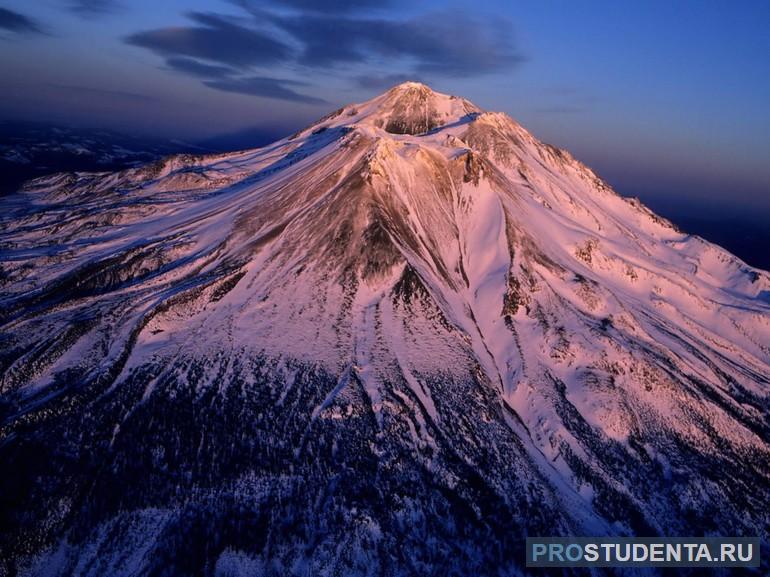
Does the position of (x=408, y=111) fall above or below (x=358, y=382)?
above

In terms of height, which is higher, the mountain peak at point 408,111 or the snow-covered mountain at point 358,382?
the mountain peak at point 408,111

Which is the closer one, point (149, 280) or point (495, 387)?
point (495, 387)

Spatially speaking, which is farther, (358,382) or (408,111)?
(408,111)

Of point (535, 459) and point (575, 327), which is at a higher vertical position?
point (575, 327)

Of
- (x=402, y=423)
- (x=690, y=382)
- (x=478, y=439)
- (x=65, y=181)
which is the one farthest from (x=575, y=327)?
(x=65, y=181)

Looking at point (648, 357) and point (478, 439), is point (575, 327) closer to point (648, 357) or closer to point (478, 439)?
point (648, 357)

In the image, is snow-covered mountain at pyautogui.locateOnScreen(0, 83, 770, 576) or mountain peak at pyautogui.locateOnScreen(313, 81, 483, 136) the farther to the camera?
mountain peak at pyautogui.locateOnScreen(313, 81, 483, 136)

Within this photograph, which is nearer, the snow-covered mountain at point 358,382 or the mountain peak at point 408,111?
the snow-covered mountain at point 358,382

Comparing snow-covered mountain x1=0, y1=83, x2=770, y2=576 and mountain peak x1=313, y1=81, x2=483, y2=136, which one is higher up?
mountain peak x1=313, y1=81, x2=483, y2=136
